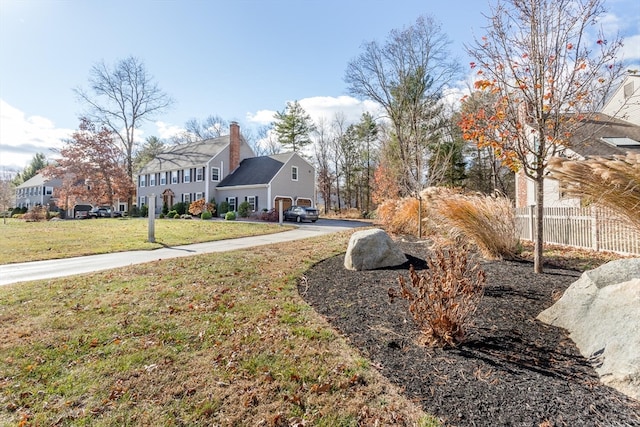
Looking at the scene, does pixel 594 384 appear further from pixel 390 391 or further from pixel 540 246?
pixel 540 246

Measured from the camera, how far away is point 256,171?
2767cm

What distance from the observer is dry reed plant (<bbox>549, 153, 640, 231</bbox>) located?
2.50 m

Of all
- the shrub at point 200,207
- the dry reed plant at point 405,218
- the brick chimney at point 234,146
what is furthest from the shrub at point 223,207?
the dry reed plant at point 405,218

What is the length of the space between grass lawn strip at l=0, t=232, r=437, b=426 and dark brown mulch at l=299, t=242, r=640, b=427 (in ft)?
0.79

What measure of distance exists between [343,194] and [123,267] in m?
31.6

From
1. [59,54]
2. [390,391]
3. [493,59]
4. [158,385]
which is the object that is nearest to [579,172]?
[390,391]

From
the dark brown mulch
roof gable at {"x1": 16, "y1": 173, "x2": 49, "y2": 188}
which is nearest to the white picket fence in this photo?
the dark brown mulch

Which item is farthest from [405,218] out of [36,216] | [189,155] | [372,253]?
[36,216]

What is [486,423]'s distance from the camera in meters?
1.95

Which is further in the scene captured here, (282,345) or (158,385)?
(282,345)

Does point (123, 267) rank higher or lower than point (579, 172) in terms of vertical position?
lower

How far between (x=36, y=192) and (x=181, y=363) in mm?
59495

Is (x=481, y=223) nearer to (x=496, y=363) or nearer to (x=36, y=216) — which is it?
(x=496, y=363)

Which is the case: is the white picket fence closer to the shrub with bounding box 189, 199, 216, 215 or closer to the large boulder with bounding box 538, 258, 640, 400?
the large boulder with bounding box 538, 258, 640, 400
